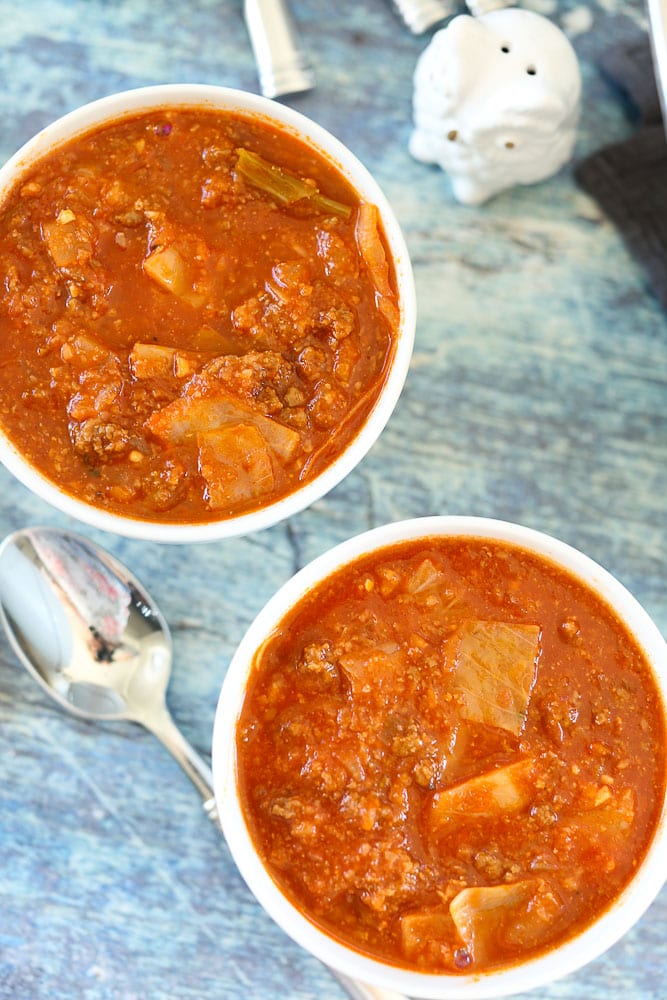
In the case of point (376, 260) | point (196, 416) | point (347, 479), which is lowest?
point (347, 479)

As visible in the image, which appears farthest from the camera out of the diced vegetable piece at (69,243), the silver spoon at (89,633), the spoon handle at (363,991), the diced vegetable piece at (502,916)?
the silver spoon at (89,633)

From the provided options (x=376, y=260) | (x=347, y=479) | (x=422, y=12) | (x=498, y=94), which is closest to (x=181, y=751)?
(x=347, y=479)

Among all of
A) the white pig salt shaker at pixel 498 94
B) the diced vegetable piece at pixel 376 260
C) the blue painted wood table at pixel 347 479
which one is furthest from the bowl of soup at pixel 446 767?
the white pig salt shaker at pixel 498 94

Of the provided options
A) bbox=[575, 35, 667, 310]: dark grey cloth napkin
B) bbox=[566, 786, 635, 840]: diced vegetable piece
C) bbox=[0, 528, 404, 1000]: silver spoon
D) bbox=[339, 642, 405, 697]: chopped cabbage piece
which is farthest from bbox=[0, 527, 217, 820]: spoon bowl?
bbox=[575, 35, 667, 310]: dark grey cloth napkin

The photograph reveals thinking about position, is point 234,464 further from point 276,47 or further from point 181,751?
point 276,47

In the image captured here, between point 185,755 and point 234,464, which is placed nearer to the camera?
point 234,464

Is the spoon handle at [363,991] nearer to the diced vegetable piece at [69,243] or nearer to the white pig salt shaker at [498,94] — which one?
the diced vegetable piece at [69,243]
